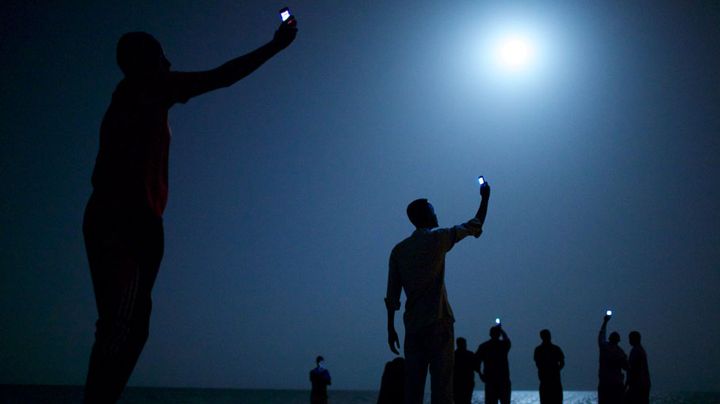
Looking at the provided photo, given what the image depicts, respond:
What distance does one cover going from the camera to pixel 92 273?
180 centimetres

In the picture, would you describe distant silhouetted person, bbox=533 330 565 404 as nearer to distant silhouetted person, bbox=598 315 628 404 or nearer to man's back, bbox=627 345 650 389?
distant silhouetted person, bbox=598 315 628 404

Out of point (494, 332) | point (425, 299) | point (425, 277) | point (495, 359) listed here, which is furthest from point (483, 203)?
point (495, 359)

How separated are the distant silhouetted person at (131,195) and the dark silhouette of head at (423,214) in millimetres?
2106

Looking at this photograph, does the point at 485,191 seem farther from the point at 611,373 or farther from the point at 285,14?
the point at 611,373

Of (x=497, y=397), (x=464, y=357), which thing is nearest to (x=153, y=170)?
(x=464, y=357)


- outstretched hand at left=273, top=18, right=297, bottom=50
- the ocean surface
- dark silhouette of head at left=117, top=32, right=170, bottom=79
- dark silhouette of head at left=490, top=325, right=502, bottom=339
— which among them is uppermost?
outstretched hand at left=273, top=18, right=297, bottom=50

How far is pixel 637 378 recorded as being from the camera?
32.8ft

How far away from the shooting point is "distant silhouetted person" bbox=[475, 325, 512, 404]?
1086 cm

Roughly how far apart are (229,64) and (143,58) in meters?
0.35

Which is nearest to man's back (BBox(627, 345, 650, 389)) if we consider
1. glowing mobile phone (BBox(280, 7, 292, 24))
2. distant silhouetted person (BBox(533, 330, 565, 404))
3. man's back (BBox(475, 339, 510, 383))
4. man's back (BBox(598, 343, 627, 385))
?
man's back (BBox(598, 343, 627, 385))

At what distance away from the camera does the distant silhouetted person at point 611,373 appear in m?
9.91

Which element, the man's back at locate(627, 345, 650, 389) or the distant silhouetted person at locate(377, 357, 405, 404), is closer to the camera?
the distant silhouetted person at locate(377, 357, 405, 404)

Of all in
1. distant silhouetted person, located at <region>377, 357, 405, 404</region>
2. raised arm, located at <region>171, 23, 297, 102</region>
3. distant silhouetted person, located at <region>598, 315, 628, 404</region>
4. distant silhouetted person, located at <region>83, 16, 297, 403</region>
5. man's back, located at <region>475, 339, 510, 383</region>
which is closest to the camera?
distant silhouetted person, located at <region>83, 16, 297, 403</region>

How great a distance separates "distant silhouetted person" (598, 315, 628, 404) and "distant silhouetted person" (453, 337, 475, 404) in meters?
2.17
